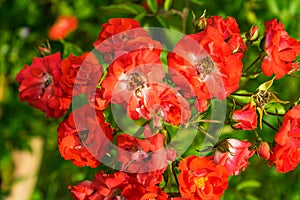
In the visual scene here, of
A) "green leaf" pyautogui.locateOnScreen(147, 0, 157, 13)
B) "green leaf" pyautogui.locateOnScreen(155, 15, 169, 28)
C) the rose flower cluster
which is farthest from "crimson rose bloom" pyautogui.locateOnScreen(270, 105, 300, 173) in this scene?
"green leaf" pyautogui.locateOnScreen(147, 0, 157, 13)

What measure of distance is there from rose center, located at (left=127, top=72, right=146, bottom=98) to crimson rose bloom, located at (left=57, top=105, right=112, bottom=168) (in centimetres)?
11

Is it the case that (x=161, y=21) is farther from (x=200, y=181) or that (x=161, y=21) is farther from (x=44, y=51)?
(x=200, y=181)

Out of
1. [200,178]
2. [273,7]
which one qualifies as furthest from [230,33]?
[273,7]

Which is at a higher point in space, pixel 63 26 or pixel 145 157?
pixel 145 157

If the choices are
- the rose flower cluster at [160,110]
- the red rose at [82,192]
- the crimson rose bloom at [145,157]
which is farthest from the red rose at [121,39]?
the red rose at [82,192]

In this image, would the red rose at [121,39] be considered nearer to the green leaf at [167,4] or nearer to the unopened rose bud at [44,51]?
the unopened rose bud at [44,51]

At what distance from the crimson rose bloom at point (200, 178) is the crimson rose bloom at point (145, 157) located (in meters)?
0.05

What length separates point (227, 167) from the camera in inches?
52.4

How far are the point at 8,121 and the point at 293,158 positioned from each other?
76.7 inches

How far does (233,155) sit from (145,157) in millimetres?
221

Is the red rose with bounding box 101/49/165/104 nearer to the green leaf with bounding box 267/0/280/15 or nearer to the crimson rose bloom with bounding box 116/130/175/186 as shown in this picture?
the crimson rose bloom with bounding box 116/130/175/186

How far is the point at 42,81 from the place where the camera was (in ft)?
5.30

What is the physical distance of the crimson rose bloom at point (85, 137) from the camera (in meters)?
1.31

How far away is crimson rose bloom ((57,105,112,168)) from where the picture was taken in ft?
4.30
